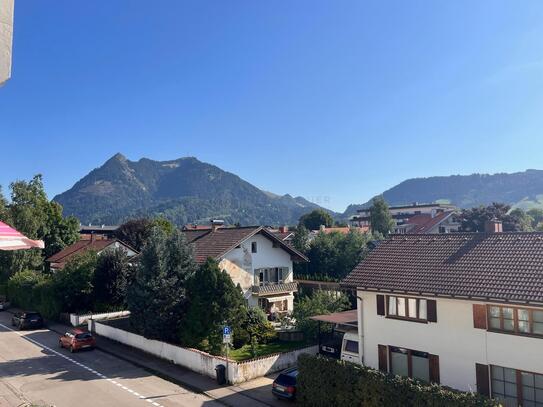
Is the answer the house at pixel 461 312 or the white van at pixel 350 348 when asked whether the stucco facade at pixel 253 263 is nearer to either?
the white van at pixel 350 348

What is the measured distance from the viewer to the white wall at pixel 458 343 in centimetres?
1652

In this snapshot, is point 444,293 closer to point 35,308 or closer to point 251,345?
point 251,345

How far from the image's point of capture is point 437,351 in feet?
61.3

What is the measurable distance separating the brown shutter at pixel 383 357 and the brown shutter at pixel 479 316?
430cm

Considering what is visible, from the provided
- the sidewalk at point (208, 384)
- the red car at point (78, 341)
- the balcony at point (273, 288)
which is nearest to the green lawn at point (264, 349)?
the sidewalk at point (208, 384)

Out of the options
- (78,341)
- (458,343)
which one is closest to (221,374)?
(458,343)

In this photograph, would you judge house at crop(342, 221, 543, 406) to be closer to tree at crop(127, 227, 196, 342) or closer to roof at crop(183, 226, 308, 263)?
tree at crop(127, 227, 196, 342)

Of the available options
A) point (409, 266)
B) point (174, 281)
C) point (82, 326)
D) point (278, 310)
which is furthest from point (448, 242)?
point (82, 326)

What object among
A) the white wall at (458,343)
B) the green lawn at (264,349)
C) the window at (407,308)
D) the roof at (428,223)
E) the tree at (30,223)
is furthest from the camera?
the roof at (428,223)

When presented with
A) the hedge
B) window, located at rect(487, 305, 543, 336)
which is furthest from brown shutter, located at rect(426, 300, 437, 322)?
the hedge

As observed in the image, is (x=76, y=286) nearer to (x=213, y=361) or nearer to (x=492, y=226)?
(x=213, y=361)

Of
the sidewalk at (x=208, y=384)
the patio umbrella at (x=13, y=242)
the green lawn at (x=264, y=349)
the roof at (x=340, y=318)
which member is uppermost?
the patio umbrella at (x=13, y=242)

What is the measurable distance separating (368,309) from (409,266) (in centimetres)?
275

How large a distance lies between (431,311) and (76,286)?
29.7 metres
